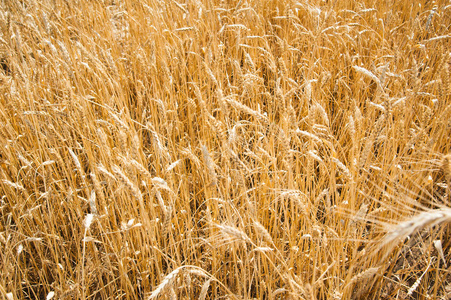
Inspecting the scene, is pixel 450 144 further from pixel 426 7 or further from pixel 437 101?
pixel 426 7

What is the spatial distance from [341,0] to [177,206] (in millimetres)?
2330

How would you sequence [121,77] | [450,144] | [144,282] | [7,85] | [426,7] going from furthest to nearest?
[426,7] → [121,77] → [7,85] → [450,144] → [144,282]

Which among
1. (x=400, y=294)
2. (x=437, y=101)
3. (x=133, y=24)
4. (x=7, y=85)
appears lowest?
(x=400, y=294)

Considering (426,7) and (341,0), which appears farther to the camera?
(426,7)

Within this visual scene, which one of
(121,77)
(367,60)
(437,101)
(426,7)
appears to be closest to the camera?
(437,101)

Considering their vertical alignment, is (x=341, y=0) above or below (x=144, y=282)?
above

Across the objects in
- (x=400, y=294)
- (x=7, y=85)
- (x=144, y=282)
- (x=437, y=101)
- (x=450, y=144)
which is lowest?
(x=400, y=294)

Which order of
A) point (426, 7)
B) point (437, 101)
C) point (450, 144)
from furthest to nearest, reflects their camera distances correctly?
point (426, 7) → point (450, 144) → point (437, 101)

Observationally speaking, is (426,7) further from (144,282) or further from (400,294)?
(144,282)

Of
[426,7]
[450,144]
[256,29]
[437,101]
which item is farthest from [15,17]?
[426,7]

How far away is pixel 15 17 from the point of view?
2.35 metres

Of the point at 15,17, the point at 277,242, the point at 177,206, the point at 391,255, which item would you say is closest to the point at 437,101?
the point at 391,255

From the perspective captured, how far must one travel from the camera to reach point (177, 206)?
136 cm

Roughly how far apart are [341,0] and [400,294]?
237cm
